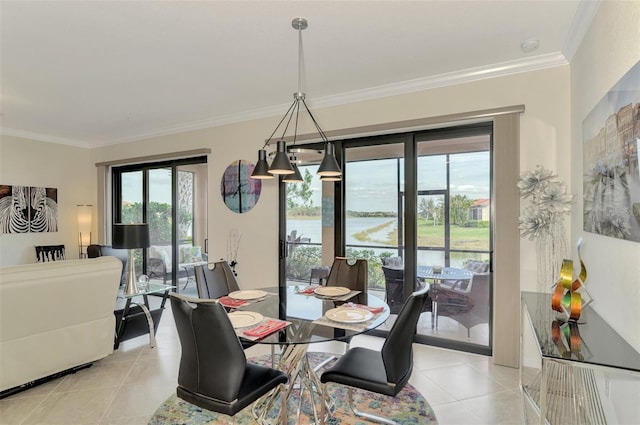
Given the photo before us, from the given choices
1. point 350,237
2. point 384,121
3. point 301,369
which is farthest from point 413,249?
point 301,369

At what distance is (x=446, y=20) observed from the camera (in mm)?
2400

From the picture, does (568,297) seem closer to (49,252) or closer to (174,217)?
(174,217)

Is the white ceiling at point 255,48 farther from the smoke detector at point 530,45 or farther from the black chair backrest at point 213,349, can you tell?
the black chair backrest at point 213,349

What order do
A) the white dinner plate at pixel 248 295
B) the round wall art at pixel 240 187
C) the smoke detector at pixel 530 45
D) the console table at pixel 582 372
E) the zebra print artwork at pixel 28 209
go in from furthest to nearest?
1. the zebra print artwork at pixel 28 209
2. the round wall art at pixel 240 187
3. the smoke detector at pixel 530 45
4. the white dinner plate at pixel 248 295
5. the console table at pixel 582 372

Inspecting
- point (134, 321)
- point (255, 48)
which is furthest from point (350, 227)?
point (134, 321)

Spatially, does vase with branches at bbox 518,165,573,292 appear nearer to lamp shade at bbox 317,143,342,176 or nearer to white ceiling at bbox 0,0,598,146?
white ceiling at bbox 0,0,598,146

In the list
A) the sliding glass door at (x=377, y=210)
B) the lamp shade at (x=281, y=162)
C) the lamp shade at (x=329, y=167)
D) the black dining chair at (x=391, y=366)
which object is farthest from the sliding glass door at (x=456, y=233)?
the lamp shade at (x=281, y=162)

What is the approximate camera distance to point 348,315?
215 cm

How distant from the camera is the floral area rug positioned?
2287 millimetres

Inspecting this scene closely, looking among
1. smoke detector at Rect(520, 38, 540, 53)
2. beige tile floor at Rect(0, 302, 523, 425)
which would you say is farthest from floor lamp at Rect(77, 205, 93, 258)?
smoke detector at Rect(520, 38, 540, 53)

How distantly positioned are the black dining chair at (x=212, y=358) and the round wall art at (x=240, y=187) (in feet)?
9.68

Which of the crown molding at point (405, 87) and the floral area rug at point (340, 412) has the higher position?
the crown molding at point (405, 87)

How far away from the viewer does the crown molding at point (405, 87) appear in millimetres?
2984

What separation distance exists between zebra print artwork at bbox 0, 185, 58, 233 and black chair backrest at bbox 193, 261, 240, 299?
465 cm
